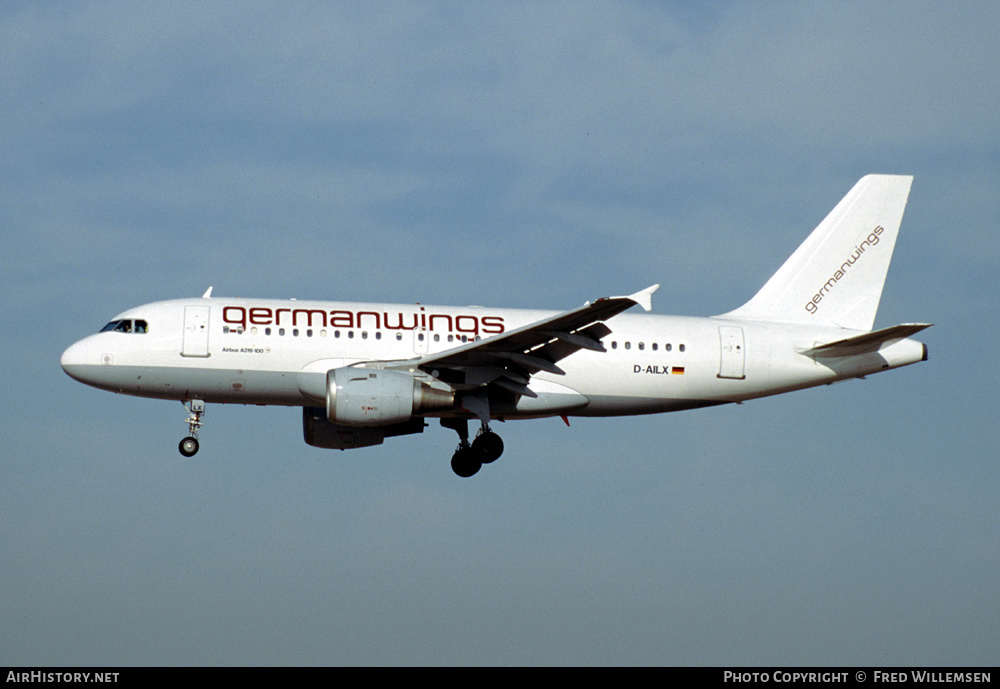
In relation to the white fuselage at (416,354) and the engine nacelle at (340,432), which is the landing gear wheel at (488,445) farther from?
the engine nacelle at (340,432)

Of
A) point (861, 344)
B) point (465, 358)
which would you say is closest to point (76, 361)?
point (465, 358)

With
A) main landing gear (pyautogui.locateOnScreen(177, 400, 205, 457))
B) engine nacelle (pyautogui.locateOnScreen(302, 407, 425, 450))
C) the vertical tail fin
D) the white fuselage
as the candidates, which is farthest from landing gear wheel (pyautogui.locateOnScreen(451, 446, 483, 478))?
the vertical tail fin

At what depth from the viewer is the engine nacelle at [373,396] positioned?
33.4 meters

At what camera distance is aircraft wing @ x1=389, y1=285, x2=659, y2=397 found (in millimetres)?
32656

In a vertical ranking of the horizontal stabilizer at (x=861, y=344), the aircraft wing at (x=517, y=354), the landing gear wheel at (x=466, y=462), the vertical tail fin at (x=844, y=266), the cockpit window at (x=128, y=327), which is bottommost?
the landing gear wheel at (x=466, y=462)

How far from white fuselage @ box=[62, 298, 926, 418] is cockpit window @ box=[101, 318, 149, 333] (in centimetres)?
4

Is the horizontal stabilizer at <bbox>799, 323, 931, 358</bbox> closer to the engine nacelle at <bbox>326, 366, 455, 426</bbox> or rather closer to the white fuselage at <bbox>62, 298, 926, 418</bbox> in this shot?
the white fuselage at <bbox>62, 298, 926, 418</bbox>

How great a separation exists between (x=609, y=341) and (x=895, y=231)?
1071cm

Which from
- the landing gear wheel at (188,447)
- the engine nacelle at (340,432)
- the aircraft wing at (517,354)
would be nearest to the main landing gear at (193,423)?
the landing gear wheel at (188,447)

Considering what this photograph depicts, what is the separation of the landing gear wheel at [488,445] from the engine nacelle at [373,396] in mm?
2964

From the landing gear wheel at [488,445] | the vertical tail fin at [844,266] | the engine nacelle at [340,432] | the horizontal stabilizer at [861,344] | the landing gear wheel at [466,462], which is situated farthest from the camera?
the vertical tail fin at [844,266]

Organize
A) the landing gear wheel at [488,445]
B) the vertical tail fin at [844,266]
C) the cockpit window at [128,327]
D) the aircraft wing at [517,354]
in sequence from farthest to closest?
the vertical tail fin at [844,266], the landing gear wheel at [488,445], the cockpit window at [128,327], the aircraft wing at [517,354]
